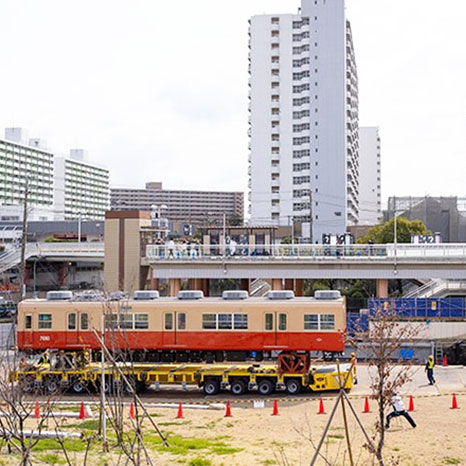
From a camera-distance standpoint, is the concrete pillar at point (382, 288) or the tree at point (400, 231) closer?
the concrete pillar at point (382, 288)

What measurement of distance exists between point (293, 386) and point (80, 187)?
142535 mm

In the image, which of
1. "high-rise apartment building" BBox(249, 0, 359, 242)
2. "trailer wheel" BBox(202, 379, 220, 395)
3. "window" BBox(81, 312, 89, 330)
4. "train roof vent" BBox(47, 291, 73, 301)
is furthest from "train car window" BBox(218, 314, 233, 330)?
"high-rise apartment building" BBox(249, 0, 359, 242)

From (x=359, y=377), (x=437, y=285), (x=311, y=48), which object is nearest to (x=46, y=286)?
(x=311, y=48)

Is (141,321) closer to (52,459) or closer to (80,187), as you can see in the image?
(52,459)

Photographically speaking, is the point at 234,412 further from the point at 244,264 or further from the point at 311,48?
the point at 311,48

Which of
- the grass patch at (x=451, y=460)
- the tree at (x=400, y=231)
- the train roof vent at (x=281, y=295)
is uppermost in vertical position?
the tree at (x=400, y=231)

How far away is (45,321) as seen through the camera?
30391 mm

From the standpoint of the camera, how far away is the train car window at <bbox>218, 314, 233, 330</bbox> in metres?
29.3

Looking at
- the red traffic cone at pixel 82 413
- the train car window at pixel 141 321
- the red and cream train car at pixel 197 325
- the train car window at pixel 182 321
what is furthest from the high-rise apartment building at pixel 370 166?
the red traffic cone at pixel 82 413

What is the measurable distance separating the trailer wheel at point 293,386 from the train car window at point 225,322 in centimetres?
317

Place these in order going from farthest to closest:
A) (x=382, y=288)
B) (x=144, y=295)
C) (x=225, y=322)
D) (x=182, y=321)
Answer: (x=382, y=288)
(x=144, y=295)
(x=182, y=321)
(x=225, y=322)

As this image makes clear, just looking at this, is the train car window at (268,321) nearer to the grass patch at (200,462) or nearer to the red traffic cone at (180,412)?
the red traffic cone at (180,412)

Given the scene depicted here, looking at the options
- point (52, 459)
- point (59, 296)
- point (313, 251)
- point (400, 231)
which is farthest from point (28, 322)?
point (400, 231)

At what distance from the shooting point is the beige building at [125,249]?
48.8 m
